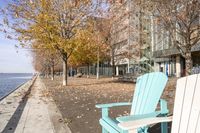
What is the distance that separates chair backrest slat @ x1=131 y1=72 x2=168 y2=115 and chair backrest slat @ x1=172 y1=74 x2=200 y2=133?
88cm

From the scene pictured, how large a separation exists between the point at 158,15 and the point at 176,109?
994 cm

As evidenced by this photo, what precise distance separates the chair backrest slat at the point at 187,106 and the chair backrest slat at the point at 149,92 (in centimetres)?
88

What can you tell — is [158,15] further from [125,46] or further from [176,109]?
[125,46]

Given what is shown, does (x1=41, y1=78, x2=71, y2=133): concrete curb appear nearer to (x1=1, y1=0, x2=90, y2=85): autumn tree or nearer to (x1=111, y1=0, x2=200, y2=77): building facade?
(x1=1, y1=0, x2=90, y2=85): autumn tree

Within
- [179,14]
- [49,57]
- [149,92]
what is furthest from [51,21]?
[49,57]

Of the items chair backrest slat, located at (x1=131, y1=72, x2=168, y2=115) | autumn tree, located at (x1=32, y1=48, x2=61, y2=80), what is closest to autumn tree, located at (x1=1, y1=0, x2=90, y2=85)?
autumn tree, located at (x1=32, y1=48, x2=61, y2=80)

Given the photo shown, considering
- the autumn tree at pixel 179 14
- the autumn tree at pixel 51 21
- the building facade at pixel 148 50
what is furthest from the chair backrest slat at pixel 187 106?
the building facade at pixel 148 50

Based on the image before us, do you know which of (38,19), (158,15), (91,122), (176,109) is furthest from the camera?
(38,19)

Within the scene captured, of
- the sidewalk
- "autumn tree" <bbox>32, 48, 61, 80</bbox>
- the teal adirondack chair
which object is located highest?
"autumn tree" <bbox>32, 48, 61, 80</bbox>

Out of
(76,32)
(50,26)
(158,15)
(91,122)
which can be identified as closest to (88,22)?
(76,32)

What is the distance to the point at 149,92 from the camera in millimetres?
4988

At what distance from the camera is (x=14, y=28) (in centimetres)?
2148

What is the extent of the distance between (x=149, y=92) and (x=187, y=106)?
1339 millimetres

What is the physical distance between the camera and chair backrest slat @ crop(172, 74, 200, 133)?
3.52m
